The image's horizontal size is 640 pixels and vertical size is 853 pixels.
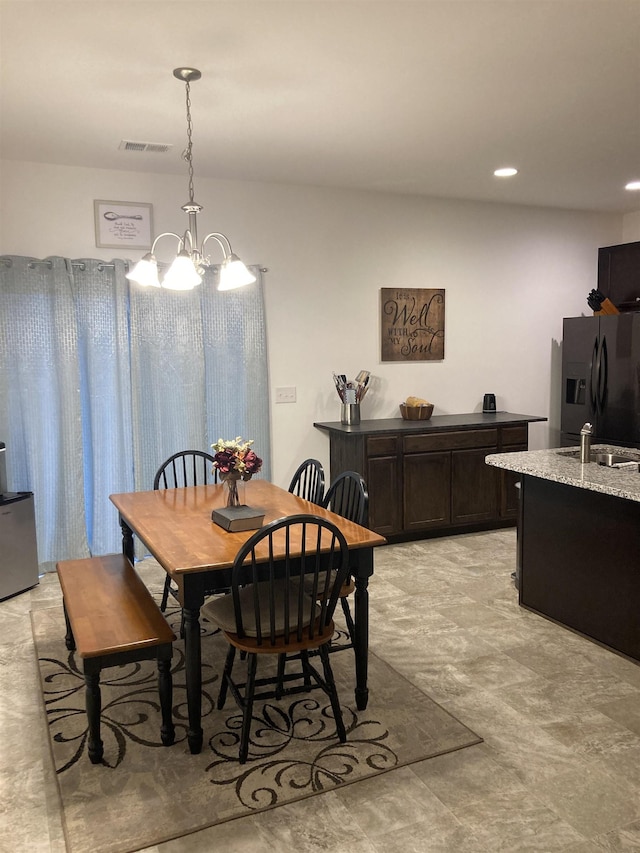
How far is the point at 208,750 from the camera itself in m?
A: 2.55

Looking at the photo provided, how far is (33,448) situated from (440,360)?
320cm

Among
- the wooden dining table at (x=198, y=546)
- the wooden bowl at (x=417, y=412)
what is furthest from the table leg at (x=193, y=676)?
the wooden bowl at (x=417, y=412)

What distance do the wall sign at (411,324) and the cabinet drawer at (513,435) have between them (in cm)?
84

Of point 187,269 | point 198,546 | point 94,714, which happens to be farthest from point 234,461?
point 94,714

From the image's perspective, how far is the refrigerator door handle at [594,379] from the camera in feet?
18.3

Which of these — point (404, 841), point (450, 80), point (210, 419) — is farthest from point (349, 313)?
point (404, 841)

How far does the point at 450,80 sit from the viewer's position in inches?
125

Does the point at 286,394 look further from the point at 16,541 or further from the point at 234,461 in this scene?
the point at 234,461

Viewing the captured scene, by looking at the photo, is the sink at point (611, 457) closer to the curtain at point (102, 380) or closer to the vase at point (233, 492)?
the vase at point (233, 492)

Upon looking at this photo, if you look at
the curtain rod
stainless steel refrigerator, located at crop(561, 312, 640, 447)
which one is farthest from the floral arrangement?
stainless steel refrigerator, located at crop(561, 312, 640, 447)

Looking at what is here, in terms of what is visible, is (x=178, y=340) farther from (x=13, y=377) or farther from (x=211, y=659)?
(x=211, y=659)

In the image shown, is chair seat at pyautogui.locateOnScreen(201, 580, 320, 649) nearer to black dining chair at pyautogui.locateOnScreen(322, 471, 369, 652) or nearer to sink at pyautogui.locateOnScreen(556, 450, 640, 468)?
black dining chair at pyautogui.locateOnScreen(322, 471, 369, 652)

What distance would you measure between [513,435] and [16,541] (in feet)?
11.8

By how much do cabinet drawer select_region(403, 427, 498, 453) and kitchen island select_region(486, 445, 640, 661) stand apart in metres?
1.23
